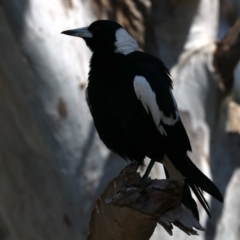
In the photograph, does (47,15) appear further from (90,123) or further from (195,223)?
(195,223)

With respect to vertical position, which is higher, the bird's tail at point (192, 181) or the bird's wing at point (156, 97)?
the bird's wing at point (156, 97)

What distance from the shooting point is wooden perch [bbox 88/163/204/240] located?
2412mm

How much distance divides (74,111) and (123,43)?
73 centimetres

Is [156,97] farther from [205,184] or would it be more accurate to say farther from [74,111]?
[74,111]

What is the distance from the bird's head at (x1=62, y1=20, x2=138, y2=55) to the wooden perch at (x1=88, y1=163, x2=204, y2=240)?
84 cm

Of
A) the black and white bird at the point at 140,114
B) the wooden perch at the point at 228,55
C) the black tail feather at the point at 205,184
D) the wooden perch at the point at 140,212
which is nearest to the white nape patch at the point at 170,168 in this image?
the black and white bird at the point at 140,114

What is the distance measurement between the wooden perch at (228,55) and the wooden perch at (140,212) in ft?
5.86

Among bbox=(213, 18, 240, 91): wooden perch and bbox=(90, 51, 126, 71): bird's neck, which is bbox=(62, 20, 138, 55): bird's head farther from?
bbox=(213, 18, 240, 91): wooden perch

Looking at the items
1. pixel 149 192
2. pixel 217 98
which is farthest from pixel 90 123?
pixel 149 192

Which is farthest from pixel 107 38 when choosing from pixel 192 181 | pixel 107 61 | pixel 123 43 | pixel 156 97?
pixel 192 181

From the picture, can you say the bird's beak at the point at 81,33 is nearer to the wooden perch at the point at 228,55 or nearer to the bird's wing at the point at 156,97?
the bird's wing at the point at 156,97

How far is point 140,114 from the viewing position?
10.2ft

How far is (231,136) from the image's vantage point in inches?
179

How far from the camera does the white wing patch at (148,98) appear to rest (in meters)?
3.06
